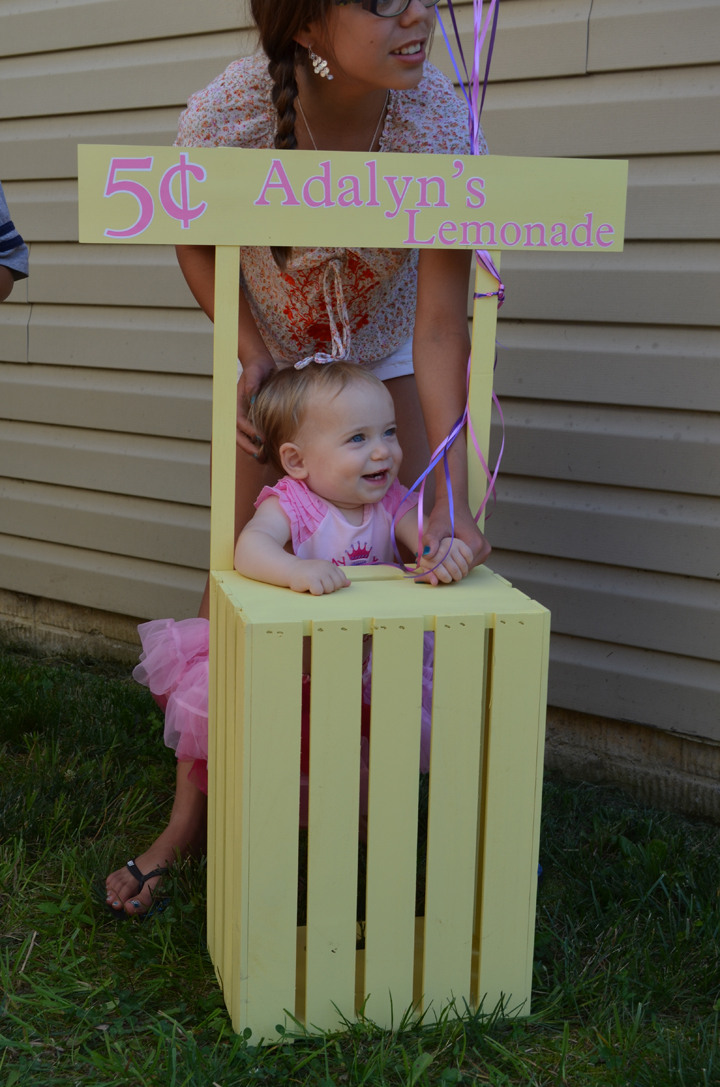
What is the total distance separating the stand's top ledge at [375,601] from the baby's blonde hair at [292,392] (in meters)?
0.32

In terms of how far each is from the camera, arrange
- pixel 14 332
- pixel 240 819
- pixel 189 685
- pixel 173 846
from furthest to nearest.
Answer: pixel 14 332 → pixel 173 846 → pixel 189 685 → pixel 240 819

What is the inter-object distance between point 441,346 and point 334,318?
26 centimetres

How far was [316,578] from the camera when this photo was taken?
1786 millimetres

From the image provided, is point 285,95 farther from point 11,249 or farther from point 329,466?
point 11,249

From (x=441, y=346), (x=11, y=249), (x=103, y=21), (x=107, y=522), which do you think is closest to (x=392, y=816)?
(x=441, y=346)

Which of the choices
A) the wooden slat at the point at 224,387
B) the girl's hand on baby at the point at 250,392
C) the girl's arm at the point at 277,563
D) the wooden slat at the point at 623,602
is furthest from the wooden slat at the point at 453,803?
the wooden slat at the point at 623,602

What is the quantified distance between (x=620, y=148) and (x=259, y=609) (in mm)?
1679

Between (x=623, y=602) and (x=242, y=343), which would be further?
(x=623, y=602)

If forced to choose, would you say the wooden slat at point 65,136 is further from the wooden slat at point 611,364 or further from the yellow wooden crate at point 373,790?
the yellow wooden crate at point 373,790

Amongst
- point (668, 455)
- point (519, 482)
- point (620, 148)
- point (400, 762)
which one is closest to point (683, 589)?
point (668, 455)

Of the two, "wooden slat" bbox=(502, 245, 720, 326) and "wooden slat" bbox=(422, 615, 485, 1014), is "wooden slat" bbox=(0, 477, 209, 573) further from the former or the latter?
"wooden slat" bbox=(422, 615, 485, 1014)

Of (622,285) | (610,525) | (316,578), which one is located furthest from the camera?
(610,525)

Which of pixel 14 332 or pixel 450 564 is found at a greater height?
pixel 14 332

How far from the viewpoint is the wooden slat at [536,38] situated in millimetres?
2678
